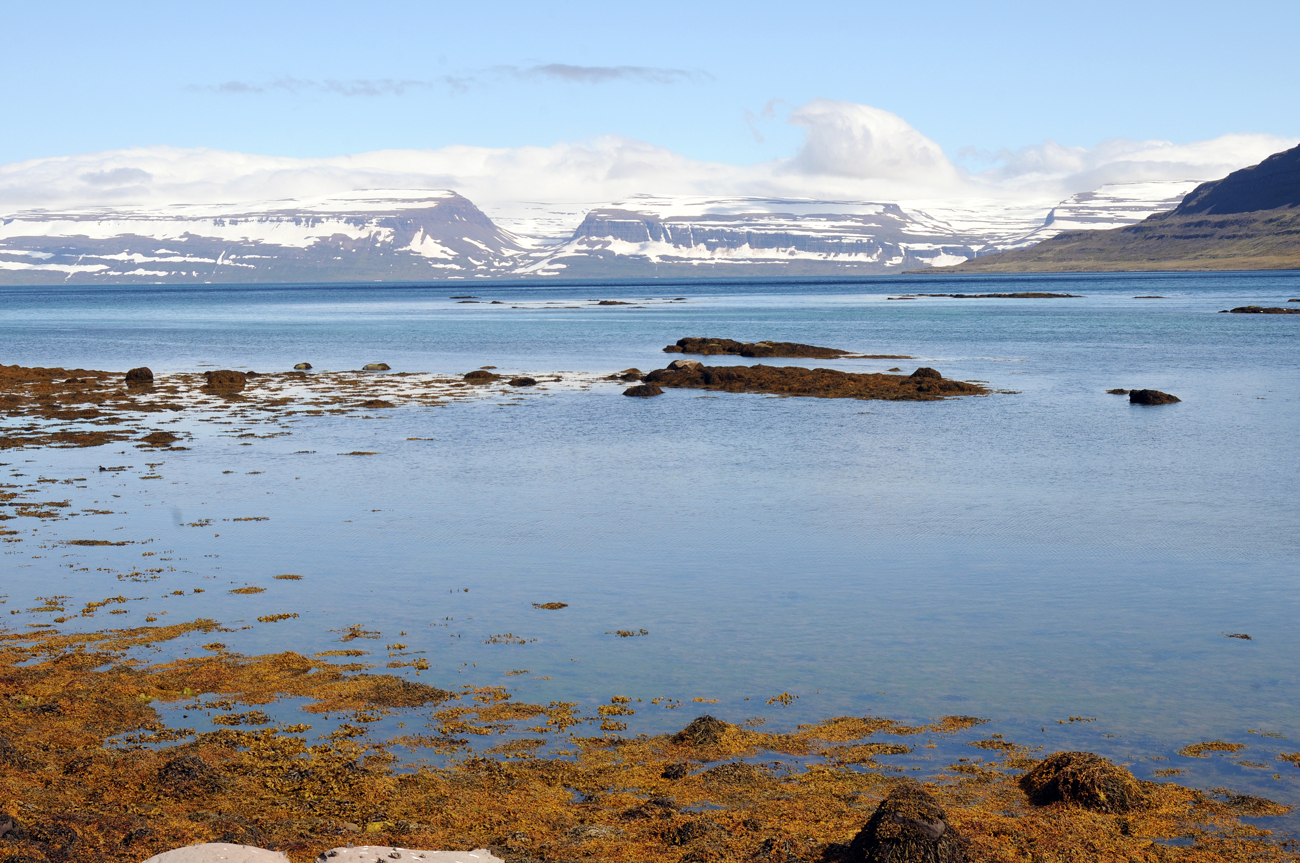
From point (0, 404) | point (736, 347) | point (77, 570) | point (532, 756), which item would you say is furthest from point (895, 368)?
point (532, 756)

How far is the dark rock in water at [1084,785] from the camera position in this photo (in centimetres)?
929

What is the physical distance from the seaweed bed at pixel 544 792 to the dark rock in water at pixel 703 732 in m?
0.02

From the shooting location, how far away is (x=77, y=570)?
56.8ft

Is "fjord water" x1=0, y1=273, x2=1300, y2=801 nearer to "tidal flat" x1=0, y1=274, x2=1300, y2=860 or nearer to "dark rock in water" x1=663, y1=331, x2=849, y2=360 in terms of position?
"tidal flat" x1=0, y1=274, x2=1300, y2=860

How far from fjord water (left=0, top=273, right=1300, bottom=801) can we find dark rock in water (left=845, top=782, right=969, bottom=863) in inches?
117

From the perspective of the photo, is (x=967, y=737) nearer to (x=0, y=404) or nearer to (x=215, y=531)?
(x=215, y=531)

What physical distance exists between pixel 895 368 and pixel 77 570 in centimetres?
4538

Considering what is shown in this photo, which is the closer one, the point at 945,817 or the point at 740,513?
the point at 945,817

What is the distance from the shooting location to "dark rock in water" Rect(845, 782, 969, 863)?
8.13 m

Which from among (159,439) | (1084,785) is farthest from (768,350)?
(1084,785)

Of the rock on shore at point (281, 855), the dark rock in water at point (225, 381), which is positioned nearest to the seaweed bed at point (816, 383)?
the dark rock in water at point (225, 381)

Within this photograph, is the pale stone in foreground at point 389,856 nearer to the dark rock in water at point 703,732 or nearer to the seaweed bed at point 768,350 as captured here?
the dark rock in water at point 703,732

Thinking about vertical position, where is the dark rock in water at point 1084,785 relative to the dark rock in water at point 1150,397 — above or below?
above

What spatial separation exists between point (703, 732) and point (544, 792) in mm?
1765
